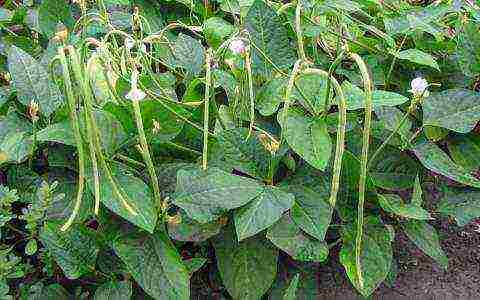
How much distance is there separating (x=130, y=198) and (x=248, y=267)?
24 cm

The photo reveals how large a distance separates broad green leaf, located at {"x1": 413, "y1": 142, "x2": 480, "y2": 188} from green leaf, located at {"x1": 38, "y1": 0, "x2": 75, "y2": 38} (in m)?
0.77

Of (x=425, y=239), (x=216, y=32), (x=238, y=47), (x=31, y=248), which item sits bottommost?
(x=425, y=239)

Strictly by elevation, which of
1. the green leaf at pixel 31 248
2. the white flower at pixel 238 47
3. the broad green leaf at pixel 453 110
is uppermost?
the white flower at pixel 238 47

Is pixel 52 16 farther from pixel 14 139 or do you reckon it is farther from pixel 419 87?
pixel 419 87

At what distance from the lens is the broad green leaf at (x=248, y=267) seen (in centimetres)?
117

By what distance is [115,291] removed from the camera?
109 cm

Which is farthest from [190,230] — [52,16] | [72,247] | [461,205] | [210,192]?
[52,16]

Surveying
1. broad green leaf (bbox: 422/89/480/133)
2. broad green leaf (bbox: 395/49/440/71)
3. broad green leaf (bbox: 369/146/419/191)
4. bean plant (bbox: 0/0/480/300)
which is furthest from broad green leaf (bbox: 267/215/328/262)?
broad green leaf (bbox: 395/49/440/71)

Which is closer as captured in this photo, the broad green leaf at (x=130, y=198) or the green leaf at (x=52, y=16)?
the broad green leaf at (x=130, y=198)

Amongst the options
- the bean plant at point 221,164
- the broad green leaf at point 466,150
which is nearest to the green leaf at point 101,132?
the bean plant at point 221,164

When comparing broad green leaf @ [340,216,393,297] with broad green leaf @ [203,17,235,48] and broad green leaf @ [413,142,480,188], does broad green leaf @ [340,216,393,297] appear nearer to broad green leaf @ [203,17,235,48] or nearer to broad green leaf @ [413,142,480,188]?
broad green leaf @ [413,142,480,188]

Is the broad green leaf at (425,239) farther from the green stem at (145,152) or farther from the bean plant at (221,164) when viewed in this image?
the green stem at (145,152)

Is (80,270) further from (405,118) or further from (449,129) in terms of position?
(449,129)

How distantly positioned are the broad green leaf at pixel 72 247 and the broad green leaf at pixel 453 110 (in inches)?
25.1
